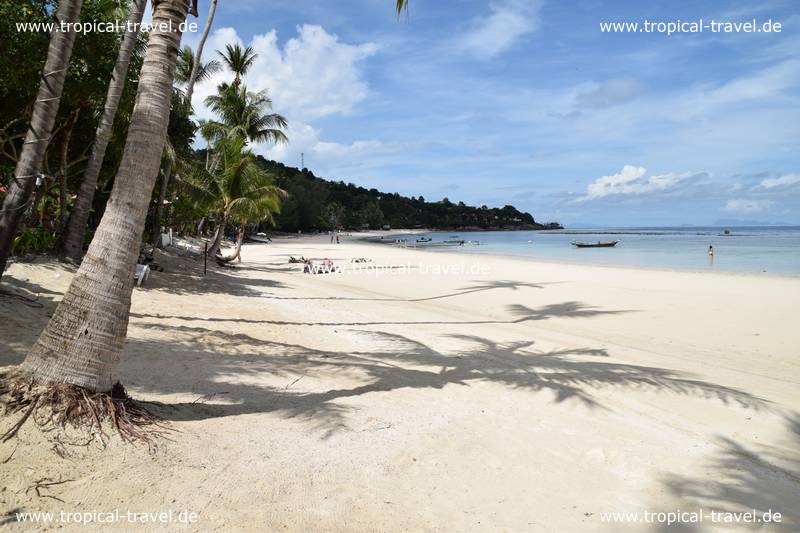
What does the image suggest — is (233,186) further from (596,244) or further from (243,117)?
(596,244)

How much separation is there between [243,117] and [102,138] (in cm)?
1890

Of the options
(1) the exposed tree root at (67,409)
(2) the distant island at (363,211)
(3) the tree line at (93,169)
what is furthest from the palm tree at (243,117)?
(2) the distant island at (363,211)

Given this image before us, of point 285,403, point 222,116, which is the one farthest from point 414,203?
point 285,403

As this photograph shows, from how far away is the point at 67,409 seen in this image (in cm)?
320

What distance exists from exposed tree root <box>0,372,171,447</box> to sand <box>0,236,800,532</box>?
103 mm

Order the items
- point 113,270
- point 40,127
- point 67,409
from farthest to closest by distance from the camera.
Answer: point 40,127 → point 113,270 → point 67,409

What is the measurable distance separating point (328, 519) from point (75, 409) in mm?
1821

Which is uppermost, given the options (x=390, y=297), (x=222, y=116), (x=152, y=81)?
(x=222, y=116)

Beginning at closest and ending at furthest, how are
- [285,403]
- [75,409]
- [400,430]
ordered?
[75,409] < [400,430] < [285,403]

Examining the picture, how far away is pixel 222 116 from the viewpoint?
28203 millimetres

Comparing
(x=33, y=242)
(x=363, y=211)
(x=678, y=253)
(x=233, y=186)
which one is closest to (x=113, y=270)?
(x=33, y=242)

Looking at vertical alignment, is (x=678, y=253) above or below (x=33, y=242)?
below

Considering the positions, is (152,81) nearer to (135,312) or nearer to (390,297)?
(135,312)

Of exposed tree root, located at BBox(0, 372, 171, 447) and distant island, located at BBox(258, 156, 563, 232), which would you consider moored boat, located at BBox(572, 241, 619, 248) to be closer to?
distant island, located at BBox(258, 156, 563, 232)
